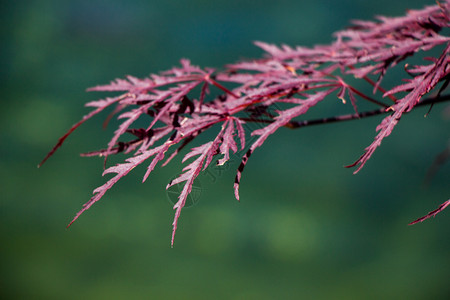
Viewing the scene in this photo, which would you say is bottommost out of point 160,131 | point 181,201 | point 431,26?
point 181,201

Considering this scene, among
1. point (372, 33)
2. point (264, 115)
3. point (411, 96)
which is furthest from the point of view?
point (372, 33)

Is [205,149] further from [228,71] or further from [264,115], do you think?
[228,71]

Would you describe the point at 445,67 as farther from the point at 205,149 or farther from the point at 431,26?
the point at 205,149

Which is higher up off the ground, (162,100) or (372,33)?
(372,33)

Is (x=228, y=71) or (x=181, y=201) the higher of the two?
(x=228, y=71)

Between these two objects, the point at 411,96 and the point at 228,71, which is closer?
the point at 411,96

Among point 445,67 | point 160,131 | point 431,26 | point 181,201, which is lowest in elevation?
point 181,201

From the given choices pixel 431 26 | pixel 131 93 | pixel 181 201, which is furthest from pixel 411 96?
pixel 131 93

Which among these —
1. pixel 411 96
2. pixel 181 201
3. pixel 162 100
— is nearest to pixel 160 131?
pixel 162 100

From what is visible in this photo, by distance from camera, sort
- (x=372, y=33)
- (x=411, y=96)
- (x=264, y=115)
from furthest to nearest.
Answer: (x=372, y=33)
(x=264, y=115)
(x=411, y=96)
